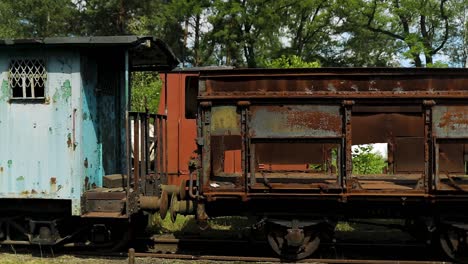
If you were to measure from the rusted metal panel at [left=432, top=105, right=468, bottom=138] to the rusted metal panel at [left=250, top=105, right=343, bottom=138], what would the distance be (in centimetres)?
126

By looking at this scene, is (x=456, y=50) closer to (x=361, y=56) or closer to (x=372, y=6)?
(x=361, y=56)

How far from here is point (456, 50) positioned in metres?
37.8

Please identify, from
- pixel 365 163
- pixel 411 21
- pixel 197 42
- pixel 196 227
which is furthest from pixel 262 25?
pixel 196 227

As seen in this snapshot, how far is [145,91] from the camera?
20.9 meters

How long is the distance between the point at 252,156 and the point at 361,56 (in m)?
32.3

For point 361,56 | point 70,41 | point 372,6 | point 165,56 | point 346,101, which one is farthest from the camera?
point 361,56

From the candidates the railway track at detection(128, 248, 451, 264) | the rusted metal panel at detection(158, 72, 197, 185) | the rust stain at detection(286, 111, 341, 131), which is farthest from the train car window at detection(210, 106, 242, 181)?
the rusted metal panel at detection(158, 72, 197, 185)

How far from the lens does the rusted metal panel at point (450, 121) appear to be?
616cm

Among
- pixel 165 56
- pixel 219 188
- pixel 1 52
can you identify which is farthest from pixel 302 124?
pixel 1 52

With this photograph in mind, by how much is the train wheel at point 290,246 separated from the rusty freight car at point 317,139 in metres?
0.01

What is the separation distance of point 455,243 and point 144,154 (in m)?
4.71

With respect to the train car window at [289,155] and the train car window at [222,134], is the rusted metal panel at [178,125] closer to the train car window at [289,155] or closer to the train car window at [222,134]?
the train car window at [289,155]

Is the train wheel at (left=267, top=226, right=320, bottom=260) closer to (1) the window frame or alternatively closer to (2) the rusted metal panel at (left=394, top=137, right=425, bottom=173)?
(2) the rusted metal panel at (left=394, top=137, right=425, bottom=173)

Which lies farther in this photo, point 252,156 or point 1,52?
point 1,52
